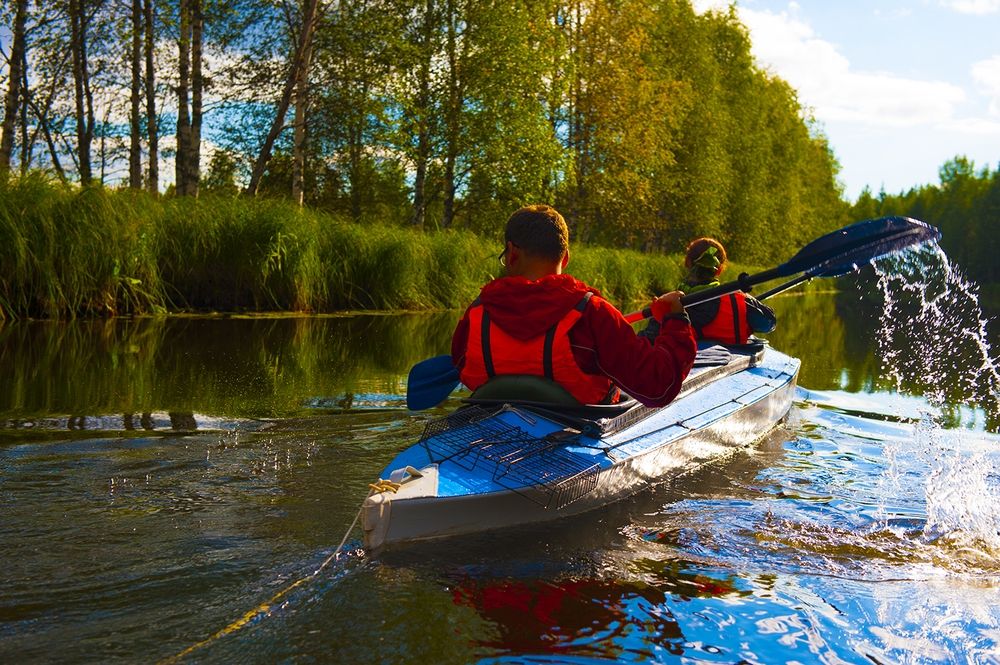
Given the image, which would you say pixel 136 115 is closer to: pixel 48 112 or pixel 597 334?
pixel 48 112

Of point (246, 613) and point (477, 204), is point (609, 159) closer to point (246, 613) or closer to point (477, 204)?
point (477, 204)

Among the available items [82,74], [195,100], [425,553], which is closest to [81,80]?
[82,74]

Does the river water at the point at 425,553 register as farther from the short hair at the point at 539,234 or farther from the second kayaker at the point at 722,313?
the short hair at the point at 539,234

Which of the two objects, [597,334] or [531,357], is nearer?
[597,334]

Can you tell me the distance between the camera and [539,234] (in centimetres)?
415

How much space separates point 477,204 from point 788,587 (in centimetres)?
2099

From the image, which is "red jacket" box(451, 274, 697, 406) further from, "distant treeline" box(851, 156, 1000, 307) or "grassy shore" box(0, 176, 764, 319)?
"distant treeline" box(851, 156, 1000, 307)

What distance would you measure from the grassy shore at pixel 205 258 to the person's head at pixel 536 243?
25.1ft

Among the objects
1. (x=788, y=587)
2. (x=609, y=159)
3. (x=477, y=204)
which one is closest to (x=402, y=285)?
(x=477, y=204)

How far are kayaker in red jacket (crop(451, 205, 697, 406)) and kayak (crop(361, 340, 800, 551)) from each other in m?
0.13

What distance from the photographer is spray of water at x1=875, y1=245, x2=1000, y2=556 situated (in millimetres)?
4293

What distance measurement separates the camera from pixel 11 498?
4012mm

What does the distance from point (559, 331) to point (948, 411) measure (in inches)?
228

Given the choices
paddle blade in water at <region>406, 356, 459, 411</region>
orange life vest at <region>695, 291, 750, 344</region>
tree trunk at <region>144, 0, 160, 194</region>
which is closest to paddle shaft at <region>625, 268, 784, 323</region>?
paddle blade in water at <region>406, 356, 459, 411</region>
